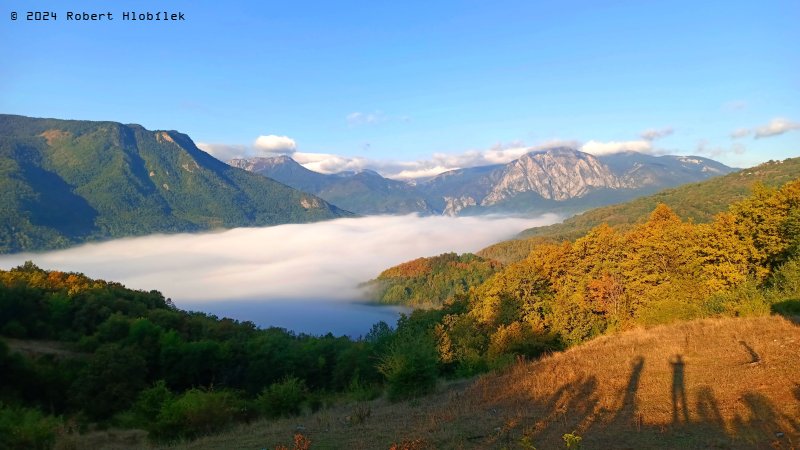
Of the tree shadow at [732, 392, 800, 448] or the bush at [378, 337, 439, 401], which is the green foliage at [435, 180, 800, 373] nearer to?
the bush at [378, 337, 439, 401]

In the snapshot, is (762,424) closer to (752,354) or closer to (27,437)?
(752,354)

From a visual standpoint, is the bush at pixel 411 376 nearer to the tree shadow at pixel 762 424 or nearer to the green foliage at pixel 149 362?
the green foliage at pixel 149 362

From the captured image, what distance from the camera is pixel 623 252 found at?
5572cm

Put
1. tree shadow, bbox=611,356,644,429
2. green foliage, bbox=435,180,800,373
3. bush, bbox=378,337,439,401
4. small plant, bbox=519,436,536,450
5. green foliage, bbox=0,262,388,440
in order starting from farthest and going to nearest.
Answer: green foliage, bbox=435,180,800,373, green foliage, bbox=0,262,388,440, bush, bbox=378,337,439,401, tree shadow, bbox=611,356,644,429, small plant, bbox=519,436,536,450

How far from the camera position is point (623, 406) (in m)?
17.2

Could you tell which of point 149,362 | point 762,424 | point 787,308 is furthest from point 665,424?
point 149,362

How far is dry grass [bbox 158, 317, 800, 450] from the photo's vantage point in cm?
1404

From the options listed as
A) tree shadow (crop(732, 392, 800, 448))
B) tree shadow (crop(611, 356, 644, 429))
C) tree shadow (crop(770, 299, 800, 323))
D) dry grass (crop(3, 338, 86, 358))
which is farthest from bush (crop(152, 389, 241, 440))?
dry grass (crop(3, 338, 86, 358))

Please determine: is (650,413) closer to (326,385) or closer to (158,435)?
(158,435)

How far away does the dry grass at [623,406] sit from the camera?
46.1ft

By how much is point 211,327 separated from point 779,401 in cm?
8193

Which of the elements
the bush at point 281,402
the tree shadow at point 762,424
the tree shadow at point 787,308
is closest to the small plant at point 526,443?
the tree shadow at point 762,424

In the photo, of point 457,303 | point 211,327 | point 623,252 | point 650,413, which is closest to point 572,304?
point 623,252

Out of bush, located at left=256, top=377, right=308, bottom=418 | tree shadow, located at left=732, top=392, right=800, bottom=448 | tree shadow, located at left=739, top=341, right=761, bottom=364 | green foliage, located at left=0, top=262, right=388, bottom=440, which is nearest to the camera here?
tree shadow, located at left=732, top=392, right=800, bottom=448
